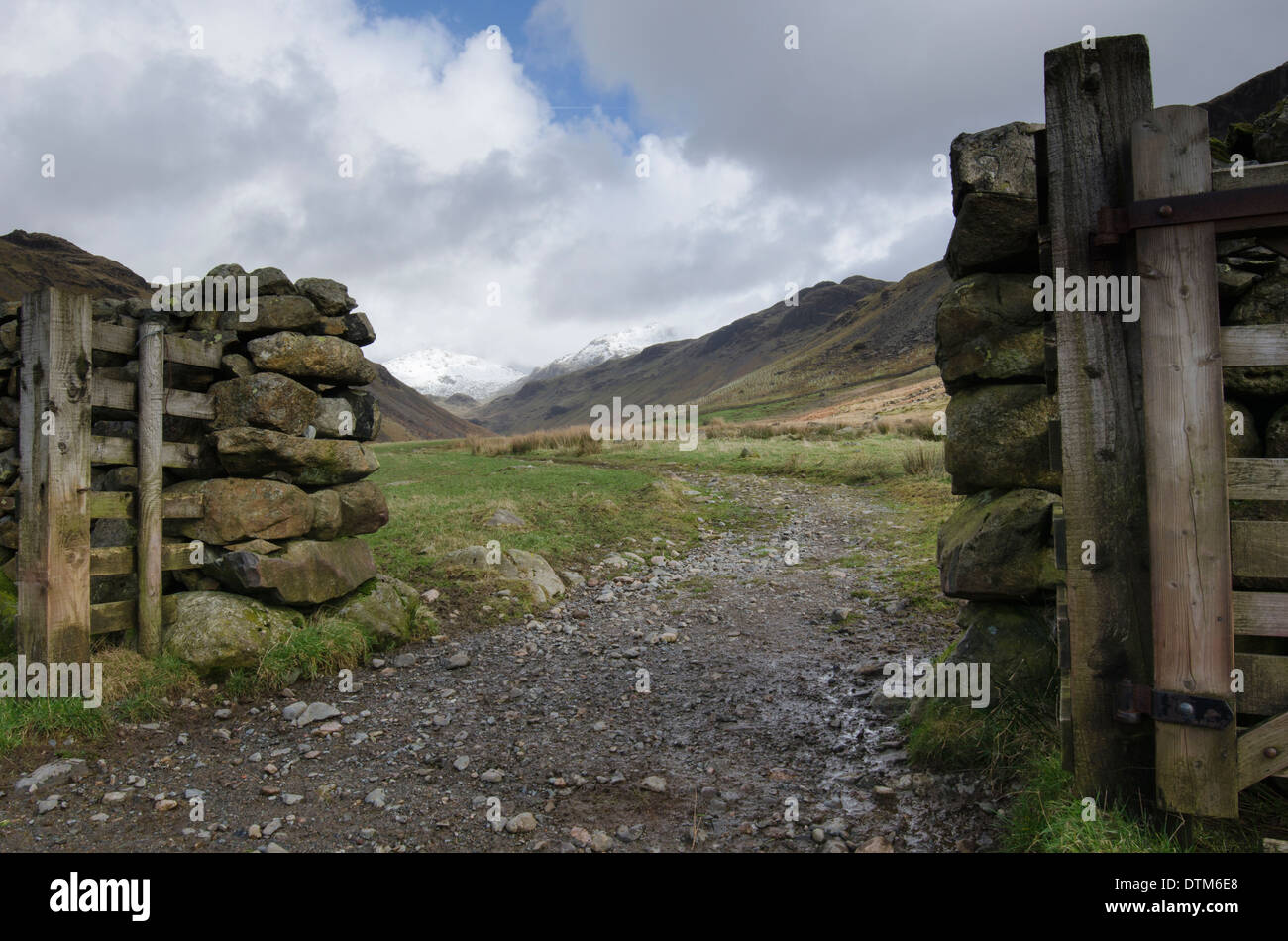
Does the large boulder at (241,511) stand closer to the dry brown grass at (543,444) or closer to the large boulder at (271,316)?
the large boulder at (271,316)

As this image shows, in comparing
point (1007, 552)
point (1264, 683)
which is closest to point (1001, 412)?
point (1007, 552)

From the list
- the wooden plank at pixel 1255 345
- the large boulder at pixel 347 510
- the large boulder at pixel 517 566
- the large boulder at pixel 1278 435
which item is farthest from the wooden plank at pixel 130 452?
the large boulder at pixel 1278 435

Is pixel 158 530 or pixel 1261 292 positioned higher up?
pixel 1261 292

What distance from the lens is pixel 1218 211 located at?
321 centimetres

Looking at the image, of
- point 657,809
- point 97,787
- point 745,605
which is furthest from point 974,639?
point 97,787

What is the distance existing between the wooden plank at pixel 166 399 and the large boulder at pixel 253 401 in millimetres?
110

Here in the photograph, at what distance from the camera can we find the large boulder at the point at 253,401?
7.02 meters

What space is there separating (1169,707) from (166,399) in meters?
7.81

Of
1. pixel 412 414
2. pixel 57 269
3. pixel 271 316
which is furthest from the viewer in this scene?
pixel 412 414

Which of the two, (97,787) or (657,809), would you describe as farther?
(97,787)

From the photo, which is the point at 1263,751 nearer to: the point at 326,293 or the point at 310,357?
the point at 310,357
